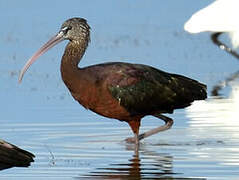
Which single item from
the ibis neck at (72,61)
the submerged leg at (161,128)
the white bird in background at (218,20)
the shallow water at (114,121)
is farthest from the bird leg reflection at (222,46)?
the ibis neck at (72,61)

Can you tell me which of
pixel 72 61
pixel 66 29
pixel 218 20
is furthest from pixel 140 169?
pixel 218 20

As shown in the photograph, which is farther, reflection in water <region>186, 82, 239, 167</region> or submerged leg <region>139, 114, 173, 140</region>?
submerged leg <region>139, 114, 173, 140</region>

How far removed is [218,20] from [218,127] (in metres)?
7.84

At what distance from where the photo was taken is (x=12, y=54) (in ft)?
77.5

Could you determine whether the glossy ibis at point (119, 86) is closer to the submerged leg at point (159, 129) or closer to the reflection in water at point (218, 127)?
the submerged leg at point (159, 129)

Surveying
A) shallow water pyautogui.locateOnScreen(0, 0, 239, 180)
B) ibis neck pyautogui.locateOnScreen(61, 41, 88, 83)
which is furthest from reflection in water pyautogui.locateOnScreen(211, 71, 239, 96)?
ibis neck pyautogui.locateOnScreen(61, 41, 88, 83)

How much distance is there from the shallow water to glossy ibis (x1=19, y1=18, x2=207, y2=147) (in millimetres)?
336

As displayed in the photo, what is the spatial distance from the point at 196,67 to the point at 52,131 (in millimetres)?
7481

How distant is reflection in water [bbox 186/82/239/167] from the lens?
12984 mm

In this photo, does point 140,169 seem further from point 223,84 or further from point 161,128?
point 223,84

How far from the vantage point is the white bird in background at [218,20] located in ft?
72.6

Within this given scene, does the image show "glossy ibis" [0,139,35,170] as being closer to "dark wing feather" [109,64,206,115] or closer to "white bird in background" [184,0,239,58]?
"dark wing feather" [109,64,206,115]

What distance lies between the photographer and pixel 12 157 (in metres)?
10.6

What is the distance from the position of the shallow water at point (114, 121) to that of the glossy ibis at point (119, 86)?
336 millimetres
